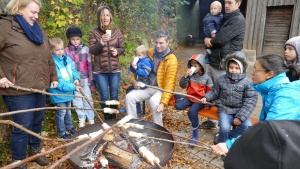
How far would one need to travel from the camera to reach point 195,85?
3.89 meters

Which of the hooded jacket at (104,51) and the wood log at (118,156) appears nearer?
the wood log at (118,156)

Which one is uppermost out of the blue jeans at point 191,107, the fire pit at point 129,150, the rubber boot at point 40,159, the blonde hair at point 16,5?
the blonde hair at point 16,5

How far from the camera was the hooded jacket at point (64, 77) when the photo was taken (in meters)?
3.67

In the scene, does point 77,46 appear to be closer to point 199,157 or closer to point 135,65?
point 135,65

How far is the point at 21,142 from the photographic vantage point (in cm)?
293

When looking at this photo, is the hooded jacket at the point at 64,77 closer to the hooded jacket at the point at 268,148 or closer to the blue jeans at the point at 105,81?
the blue jeans at the point at 105,81

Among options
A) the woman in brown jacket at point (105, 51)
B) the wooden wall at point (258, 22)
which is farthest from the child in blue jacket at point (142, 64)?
the wooden wall at point (258, 22)

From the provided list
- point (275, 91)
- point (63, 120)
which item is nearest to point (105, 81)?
point (63, 120)

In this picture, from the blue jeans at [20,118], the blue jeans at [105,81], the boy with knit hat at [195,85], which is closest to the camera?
the blue jeans at [20,118]

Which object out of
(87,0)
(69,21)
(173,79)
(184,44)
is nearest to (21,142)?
(173,79)

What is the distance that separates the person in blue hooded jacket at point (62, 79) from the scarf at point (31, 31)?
70cm

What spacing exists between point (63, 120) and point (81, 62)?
1131 millimetres

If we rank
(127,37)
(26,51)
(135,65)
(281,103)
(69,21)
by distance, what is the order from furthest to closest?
1. (127,37)
2. (69,21)
3. (135,65)
4. (26,51)
5. (281,103)

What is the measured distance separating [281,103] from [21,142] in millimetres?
3186
